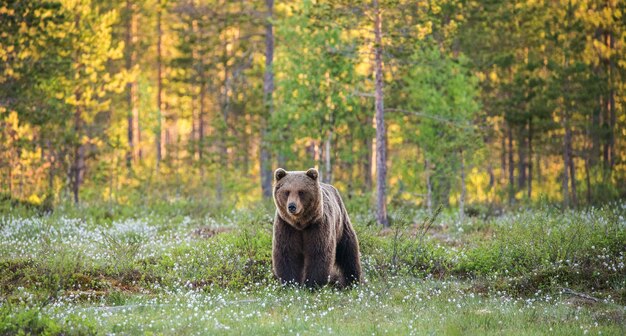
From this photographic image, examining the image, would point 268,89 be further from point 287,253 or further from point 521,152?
point 287,253

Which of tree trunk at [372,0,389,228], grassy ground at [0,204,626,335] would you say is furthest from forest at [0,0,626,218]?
grassy ground at [0,204,626,335]

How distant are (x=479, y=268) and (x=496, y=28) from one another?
18.4 m

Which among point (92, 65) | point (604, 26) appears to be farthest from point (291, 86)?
point (604, 26)

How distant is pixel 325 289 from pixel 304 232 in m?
0.86

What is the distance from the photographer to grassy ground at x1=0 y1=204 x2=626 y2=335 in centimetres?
829

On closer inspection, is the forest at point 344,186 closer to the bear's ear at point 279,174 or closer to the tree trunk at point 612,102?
the tree trunk at point 612,102

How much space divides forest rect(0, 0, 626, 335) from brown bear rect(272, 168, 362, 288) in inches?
15.8

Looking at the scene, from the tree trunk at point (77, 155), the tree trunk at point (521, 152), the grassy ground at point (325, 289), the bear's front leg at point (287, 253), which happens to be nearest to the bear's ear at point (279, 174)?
the bear's front leg at point (287, 253)

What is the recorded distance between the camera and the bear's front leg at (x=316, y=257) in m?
10.6

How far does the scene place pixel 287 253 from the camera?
10758 mm

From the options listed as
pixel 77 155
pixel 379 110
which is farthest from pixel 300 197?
pixel 77 155

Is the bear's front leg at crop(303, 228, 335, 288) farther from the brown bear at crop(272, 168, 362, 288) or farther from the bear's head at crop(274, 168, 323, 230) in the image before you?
the bear's head at crop(274, 168, 323, 230)

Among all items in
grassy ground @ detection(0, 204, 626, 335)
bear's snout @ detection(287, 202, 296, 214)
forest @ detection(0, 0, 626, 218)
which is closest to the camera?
grassy ground @ detection(0, 204, 626, 335)

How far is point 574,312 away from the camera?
9055mm
